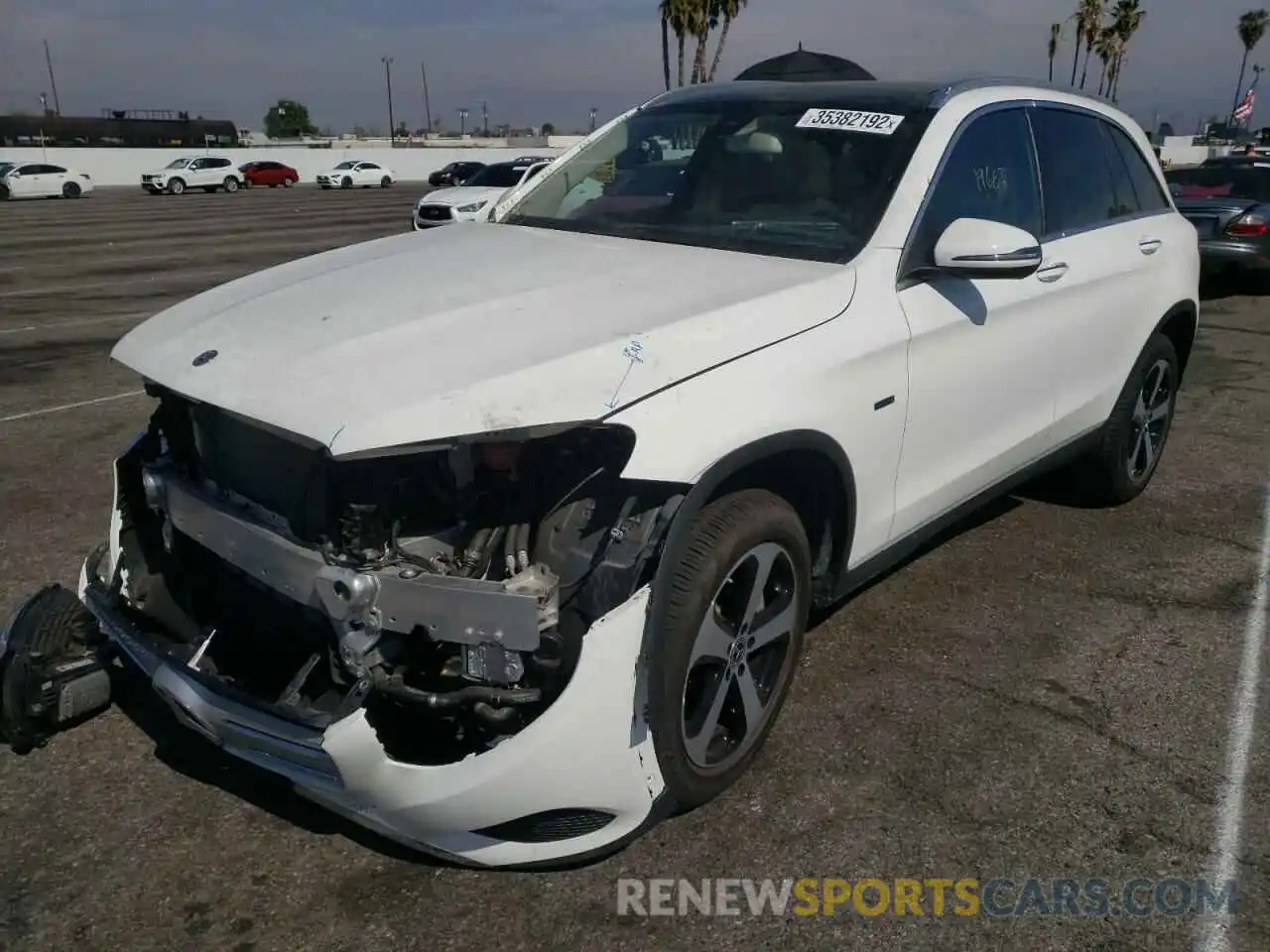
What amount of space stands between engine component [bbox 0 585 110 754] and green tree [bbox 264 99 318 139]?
127 meters

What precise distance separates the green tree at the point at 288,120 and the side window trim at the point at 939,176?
126m

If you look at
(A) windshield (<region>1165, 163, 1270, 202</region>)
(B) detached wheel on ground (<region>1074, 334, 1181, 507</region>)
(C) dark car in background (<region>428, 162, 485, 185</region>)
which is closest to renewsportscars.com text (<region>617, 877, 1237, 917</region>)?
(B) detached wheel on ground (<region>1074, 334, 1181, 507</region>)

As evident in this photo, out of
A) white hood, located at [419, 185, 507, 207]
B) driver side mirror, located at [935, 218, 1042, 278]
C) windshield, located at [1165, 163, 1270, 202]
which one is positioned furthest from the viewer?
white hood, located at [419, 185, 507, 207]

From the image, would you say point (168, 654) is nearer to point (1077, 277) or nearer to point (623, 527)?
point (623, 527)

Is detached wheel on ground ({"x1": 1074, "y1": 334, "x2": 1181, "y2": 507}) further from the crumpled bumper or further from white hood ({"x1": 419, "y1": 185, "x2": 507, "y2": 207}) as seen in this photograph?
white hood ({"x1": 419, "y1": 185, "x2": 507, "y2": 207})

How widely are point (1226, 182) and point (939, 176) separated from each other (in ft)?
39.6

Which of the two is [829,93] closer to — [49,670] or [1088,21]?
[49,670]

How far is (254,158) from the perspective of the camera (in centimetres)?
5878

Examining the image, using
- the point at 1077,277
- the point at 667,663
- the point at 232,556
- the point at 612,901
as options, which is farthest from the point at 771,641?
the point at 1077,277

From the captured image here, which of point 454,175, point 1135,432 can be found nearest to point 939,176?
point 1135,432

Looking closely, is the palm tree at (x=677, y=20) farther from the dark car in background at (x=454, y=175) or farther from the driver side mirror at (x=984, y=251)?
the driver side mirror at (x=984, y=251)

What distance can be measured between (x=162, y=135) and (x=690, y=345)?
7318 centimetres

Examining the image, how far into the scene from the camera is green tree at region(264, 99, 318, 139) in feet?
395

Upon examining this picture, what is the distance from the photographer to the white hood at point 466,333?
236 centimetres
